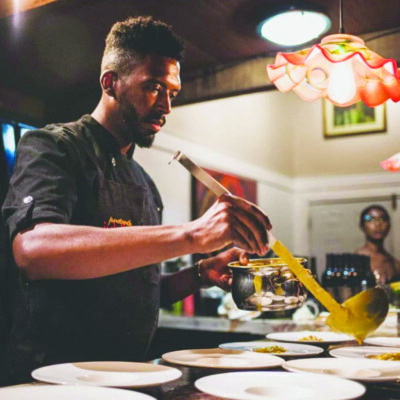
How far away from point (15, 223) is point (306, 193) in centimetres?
611

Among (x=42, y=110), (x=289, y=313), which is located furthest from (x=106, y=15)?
(x=289, y=313)

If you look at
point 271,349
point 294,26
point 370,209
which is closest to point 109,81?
point 271,349

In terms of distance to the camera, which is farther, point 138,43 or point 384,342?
point 138,43

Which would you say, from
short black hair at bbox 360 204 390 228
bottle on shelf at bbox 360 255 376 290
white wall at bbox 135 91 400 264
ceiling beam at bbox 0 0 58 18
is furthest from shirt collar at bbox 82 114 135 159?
short black hair at bbox 360 204 390 228

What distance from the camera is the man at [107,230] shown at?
1.32 metres

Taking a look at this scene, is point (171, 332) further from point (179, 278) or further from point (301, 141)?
point (301, 141)

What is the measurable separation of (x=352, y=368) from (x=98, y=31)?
1.92m

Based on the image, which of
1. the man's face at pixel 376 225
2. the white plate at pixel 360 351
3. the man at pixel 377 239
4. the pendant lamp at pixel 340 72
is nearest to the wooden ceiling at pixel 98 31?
the pendant lamp at pixel 340 72

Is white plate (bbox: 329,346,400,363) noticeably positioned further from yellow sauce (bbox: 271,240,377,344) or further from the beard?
the beard

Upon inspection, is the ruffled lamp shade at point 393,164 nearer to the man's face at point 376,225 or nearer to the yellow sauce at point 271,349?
the yellow sauce at point 271,349

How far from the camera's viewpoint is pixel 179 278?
2.03 meters

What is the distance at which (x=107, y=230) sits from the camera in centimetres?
135

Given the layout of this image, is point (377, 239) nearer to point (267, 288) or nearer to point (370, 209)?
point (370, 209)

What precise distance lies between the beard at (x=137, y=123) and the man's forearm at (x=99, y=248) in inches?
22.8
